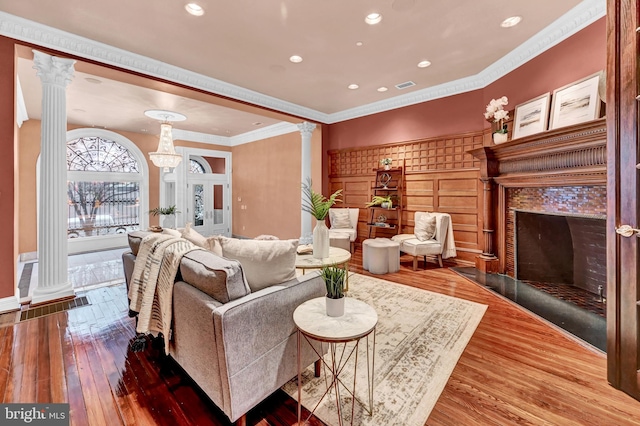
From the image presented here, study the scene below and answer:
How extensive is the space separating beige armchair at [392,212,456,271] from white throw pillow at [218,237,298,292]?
10.5 feet

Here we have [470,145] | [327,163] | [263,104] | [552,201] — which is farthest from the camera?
[327,163]

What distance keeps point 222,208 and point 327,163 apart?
4.11 m

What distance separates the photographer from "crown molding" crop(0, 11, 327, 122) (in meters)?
2.93

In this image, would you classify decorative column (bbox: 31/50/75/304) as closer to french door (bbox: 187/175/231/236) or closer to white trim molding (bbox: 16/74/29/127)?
white trim molding (bbox: 16/74/29/127)

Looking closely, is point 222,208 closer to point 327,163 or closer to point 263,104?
point 327,163

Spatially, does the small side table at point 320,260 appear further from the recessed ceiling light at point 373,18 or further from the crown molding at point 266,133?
the crown molding at point 266,133

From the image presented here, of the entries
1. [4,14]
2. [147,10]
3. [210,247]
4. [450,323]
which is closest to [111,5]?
[147,10]

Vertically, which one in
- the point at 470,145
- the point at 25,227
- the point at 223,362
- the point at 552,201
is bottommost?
the point at 223,362

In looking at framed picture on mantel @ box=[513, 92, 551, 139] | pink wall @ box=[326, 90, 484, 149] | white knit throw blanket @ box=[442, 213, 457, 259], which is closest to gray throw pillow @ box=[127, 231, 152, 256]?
white knit throw blanket @ box=[442, 213, 457, 259]

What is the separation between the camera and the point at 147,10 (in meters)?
2.78

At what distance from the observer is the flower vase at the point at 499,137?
3808mm

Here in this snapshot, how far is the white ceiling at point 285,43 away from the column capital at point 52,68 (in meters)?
0.14

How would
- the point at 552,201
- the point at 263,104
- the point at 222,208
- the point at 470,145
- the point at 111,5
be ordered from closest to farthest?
1. the point at 111,5
2. the point at 552,201
3. the point at 470,145
4. the point at 263,104
5. the point at 222,208

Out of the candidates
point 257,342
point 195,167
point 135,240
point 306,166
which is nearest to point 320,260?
point 257,342
